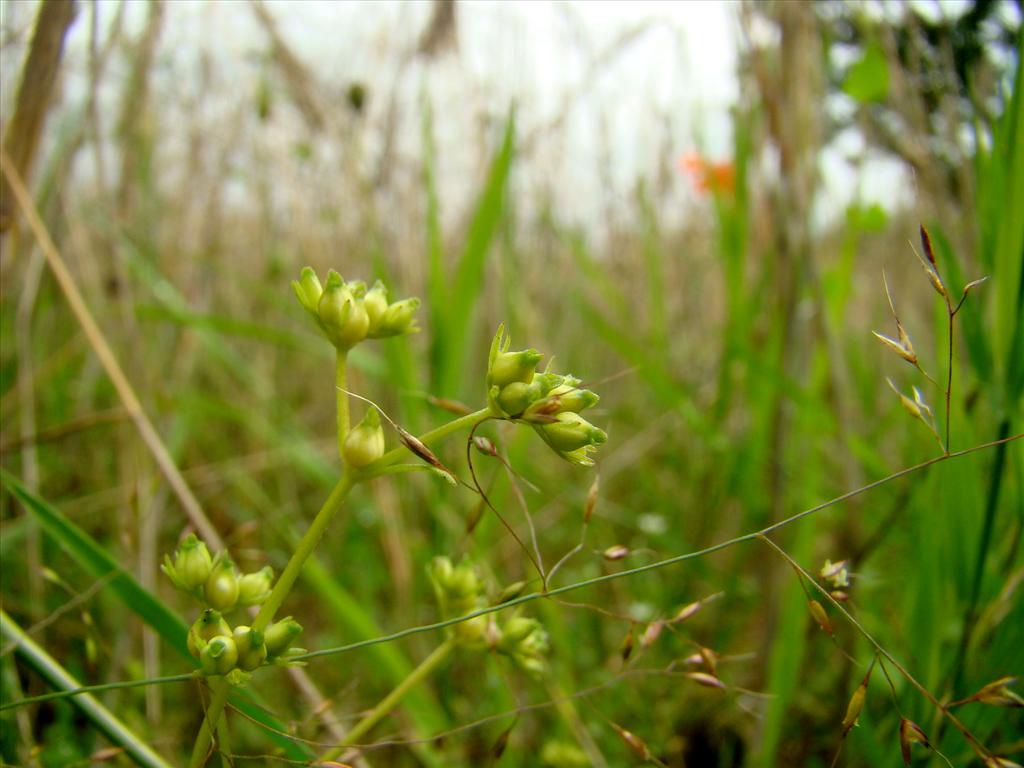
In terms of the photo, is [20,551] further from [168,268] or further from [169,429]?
[168,268]

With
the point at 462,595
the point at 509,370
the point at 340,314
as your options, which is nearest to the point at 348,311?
the point at 340,314

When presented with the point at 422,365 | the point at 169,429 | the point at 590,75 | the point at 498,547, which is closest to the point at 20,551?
Answer: the point at 169,429

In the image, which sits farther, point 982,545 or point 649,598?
point 649,598

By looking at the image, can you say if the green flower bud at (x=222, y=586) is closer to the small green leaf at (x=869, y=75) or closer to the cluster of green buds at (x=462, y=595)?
the cluster of green buds at (x=462, y=595)

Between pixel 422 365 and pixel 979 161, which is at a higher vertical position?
pixel 979 161

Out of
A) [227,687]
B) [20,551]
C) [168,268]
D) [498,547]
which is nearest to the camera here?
[227,687]

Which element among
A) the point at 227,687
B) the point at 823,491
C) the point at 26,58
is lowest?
the point at 823,491

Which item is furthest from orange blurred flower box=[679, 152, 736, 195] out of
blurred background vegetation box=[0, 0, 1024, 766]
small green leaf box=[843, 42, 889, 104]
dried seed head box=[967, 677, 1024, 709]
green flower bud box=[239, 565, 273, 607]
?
green flower bud box=[239, 565, 273, 607]
